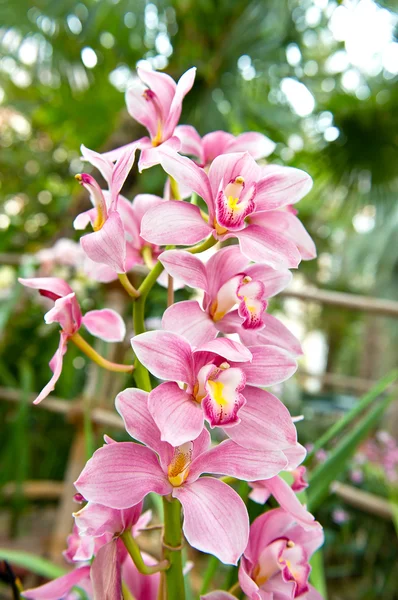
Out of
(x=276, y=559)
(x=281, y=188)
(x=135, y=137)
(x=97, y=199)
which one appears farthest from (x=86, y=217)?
(x=135, y=137)

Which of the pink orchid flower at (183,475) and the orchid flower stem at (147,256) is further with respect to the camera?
the orchid flower stem at (147,256)

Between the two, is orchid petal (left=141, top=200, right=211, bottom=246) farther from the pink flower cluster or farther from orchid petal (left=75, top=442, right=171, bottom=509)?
orchid petal (left=75, top=442, right=171, bottom=509)

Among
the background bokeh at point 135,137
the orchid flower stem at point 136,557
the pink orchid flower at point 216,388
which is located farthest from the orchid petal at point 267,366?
the background bokeh at point 135,137

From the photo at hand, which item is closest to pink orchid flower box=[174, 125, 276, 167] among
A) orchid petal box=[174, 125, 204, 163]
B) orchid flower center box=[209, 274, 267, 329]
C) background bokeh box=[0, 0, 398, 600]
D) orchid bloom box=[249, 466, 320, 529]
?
orchid petal box=[174, 125, 204, 163]

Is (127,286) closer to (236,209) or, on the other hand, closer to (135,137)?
(236,209)

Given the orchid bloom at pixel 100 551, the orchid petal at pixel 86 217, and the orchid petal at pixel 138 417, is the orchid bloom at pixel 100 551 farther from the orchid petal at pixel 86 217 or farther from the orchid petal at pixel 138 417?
the orchid petal at pixel 86 217

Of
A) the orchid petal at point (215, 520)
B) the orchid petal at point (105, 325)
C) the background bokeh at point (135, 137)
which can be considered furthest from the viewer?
the background bokeh at point (135, 137)
